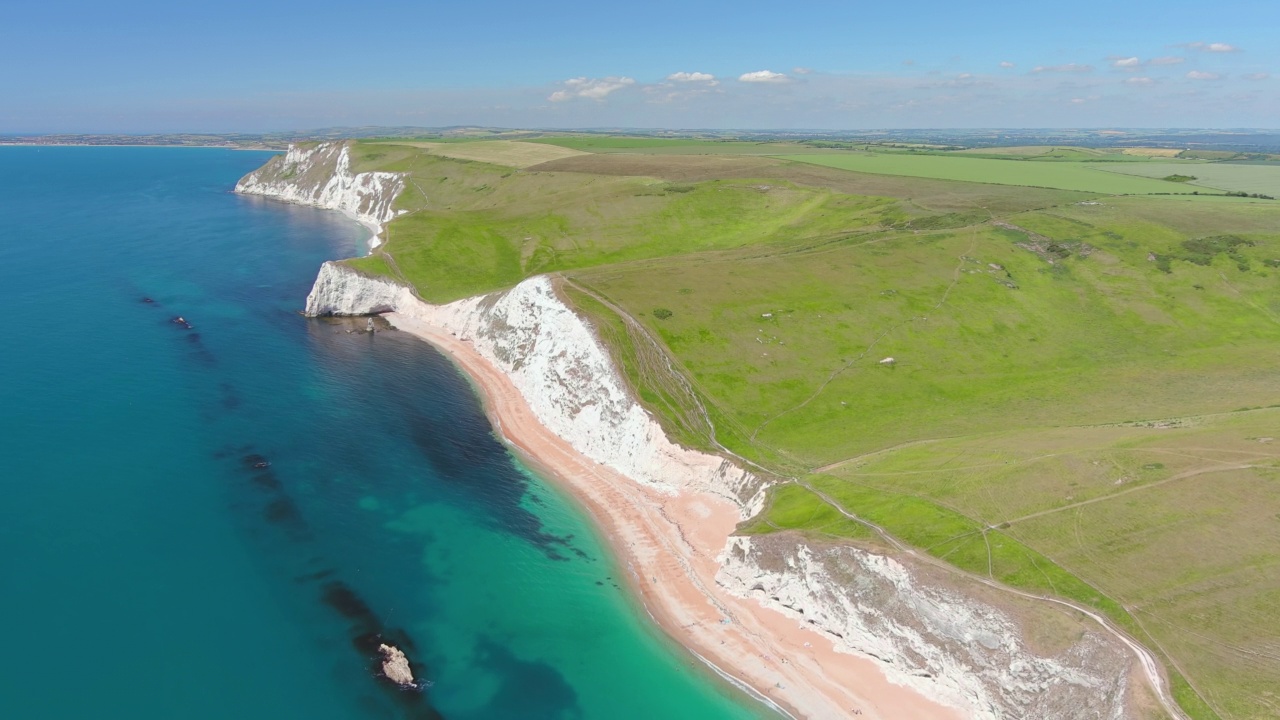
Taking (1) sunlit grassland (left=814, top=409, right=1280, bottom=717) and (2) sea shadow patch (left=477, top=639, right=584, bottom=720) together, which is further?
(2) sea shadow patch (left=477, top=639, right=584, bottom=720)

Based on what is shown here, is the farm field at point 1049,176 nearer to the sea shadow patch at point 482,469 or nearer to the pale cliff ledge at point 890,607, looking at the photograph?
the pale cliff ledge at point 890,607

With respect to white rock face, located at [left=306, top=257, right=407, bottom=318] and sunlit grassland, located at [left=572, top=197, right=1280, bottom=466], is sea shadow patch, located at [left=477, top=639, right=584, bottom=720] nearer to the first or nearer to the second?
sunlit grassland, located at [left=572, top=197, right=1280, bottom=466]

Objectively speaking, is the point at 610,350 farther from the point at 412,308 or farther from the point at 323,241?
the point at 323,241

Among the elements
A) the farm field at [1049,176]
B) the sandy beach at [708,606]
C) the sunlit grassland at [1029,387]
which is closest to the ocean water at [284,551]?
the sandy beach at [708,606]

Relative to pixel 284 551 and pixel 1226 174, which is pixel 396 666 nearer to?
pixel 284 551

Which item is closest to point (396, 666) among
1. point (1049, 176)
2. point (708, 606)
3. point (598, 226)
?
point (708, 606)

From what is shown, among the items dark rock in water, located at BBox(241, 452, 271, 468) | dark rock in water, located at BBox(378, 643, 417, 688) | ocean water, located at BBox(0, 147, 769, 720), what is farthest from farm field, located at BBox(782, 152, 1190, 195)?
dark rock in water, located at BBox(241, 452, 271, 468)

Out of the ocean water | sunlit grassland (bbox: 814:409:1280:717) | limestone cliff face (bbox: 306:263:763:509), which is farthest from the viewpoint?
limestone cliff face (bbox: 306:263:763:509)
